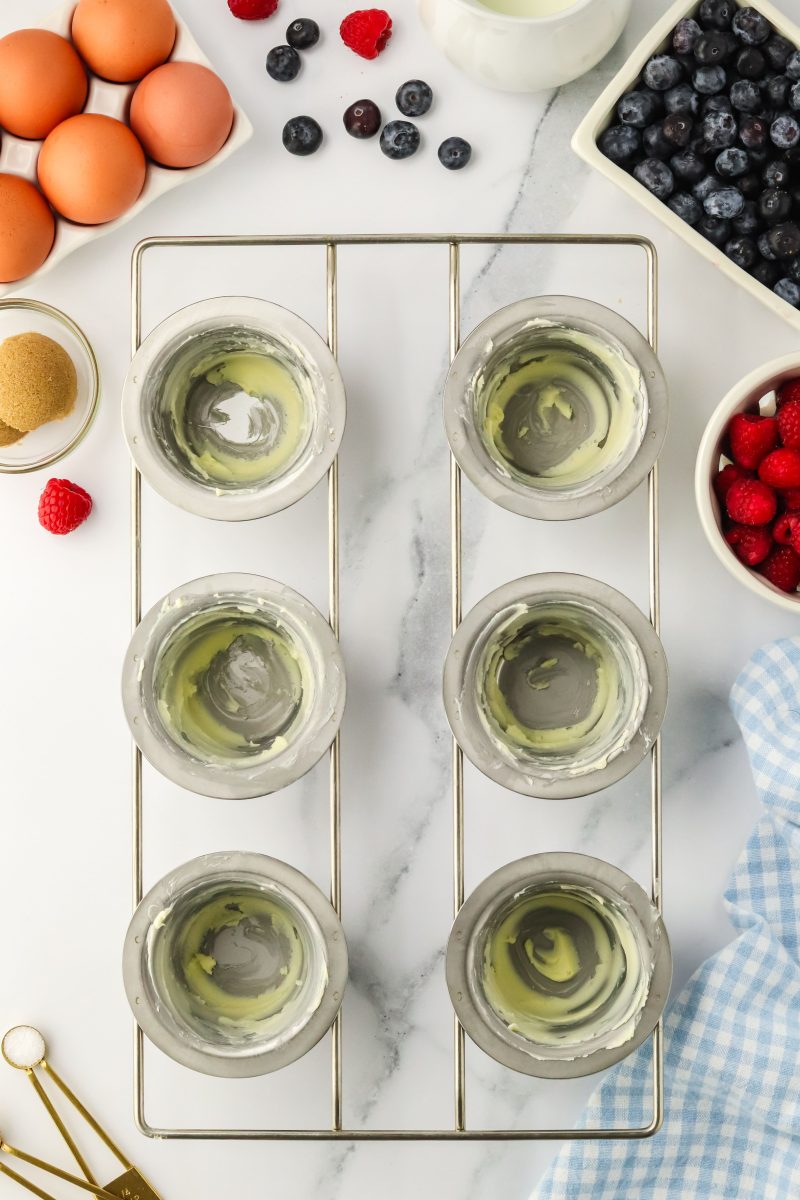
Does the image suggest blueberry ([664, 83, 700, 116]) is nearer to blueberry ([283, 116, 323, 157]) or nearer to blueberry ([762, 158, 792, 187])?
blueberry ([762, 158, 792, 187])

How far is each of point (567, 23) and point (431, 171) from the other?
0.52 feet

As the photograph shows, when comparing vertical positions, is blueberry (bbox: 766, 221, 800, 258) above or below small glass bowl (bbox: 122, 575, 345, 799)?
above

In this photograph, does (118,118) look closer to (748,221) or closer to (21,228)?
(21,228)

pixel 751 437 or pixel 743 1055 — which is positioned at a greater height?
pixel 751 437

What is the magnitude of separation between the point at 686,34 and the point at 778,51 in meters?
0.07

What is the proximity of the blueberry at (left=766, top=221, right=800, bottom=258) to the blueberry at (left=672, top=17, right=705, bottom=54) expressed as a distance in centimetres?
15

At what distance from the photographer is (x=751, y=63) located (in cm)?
84

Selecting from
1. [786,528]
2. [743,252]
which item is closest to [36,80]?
[743,252]

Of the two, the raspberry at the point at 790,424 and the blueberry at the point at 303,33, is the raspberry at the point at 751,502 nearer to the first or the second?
the raspberry at the point at 790,424

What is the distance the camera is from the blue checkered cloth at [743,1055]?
87 cm

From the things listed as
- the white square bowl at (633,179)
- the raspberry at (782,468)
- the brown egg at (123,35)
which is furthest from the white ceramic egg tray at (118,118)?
the raspberry at (782,468)

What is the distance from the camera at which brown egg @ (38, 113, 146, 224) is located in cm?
84

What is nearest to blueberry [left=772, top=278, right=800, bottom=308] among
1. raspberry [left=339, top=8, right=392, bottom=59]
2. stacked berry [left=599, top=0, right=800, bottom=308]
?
stacked berry [left=599, top=0, right=800, bottom=308]

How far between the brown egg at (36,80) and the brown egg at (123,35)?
0.02 meters
